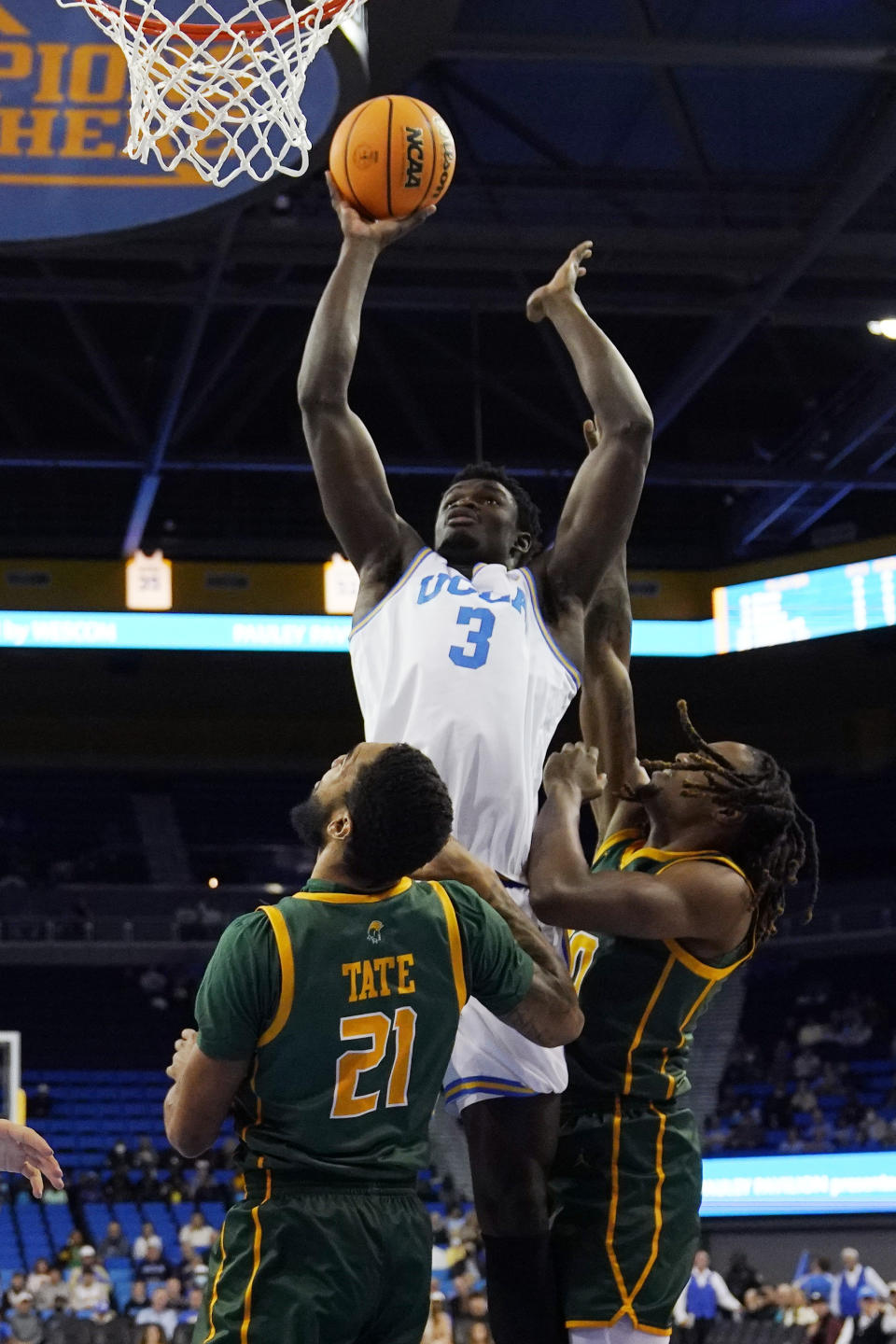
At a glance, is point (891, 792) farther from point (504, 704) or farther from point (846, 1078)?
point (504, 704)

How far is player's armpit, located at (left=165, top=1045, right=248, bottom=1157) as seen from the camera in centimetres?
307

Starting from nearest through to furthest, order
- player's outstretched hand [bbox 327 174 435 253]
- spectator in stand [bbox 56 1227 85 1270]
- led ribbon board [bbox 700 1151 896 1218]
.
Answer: player's outstretched hand [bbox 327 174 435 253] < spectator in stand [bbox 56 1227 85 1270] < led ribbon board [bbox 700 1151 896 1218]

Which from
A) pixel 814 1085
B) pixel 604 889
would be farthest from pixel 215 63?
pixel 814 1085

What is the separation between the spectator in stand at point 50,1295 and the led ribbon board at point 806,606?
9451 millimetres

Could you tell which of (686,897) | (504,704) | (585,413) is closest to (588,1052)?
(686,897)

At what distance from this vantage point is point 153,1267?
15.5 metres

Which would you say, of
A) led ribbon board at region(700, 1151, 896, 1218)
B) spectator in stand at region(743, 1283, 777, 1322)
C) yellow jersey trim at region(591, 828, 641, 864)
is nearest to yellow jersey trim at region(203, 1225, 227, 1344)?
yellow jersey trim at region(591, 828, 641, 864)

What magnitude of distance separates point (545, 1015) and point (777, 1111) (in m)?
17.0

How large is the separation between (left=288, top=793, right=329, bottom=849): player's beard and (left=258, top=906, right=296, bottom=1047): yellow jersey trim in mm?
251

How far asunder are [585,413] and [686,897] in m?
13.1

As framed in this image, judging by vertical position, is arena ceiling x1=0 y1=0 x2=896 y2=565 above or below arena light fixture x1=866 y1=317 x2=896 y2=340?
above

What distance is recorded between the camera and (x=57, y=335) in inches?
642

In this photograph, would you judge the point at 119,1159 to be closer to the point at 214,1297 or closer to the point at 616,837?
the point at 616,837

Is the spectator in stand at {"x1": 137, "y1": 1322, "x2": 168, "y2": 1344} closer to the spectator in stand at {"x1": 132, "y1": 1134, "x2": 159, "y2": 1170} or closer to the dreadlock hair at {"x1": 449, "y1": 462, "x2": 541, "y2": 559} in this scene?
the spectator in stand at {"x1": 132, "y1": 1134, "x2": 159, "y2": 1170}
